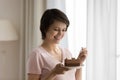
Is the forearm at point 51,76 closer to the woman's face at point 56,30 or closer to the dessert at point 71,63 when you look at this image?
the dessert at point 71,63

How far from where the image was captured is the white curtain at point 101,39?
2.04 m

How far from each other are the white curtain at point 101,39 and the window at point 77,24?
0.29ft

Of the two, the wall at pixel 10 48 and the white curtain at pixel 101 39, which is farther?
the wall at pixel 10 48

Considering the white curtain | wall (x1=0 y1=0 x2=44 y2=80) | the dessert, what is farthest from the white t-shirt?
wall (x1=0 y1=0 x2=44 y2=80)

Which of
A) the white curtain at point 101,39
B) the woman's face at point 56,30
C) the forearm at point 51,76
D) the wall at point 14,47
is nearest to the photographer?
the forearm at point 51,76

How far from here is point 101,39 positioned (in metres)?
2.10

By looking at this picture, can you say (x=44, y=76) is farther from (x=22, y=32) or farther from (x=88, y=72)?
(x=22, y=32)

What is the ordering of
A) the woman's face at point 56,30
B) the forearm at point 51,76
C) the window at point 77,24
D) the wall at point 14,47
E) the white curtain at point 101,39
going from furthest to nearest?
the wall at point 14,47 → the window at point 77,24 → the white curtain at point 101,39 → the woman's face at point 56,30 → the forearm at point 51,76

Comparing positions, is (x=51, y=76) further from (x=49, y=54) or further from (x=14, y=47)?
(x=14, y=47)

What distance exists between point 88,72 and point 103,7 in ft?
1.79

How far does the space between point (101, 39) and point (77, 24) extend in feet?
0.89

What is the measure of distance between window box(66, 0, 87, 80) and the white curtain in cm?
9

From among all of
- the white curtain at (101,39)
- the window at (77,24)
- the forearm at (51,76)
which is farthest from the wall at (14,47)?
the forearm at (51,76)

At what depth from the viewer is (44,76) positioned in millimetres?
1553
